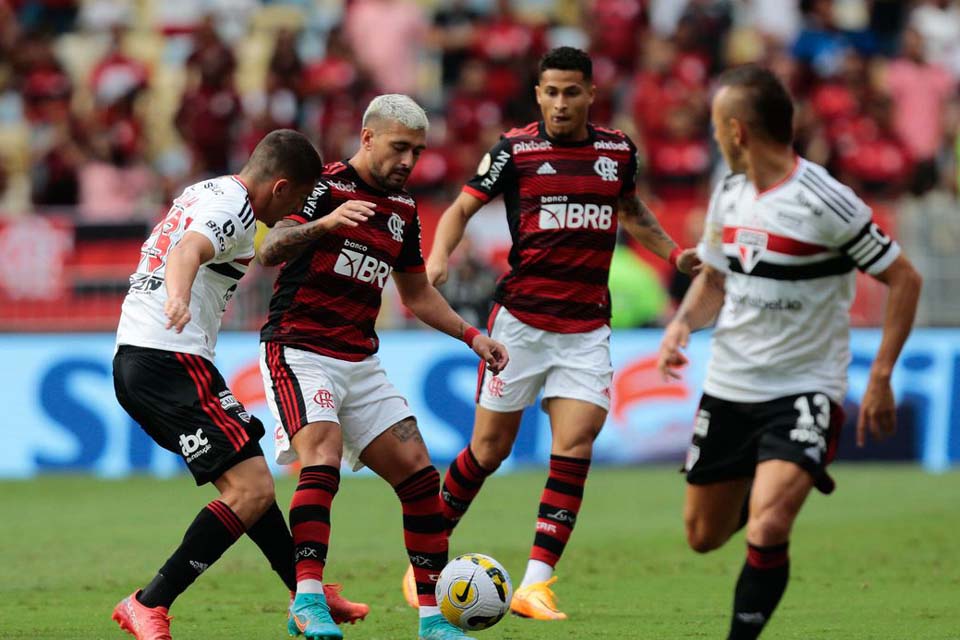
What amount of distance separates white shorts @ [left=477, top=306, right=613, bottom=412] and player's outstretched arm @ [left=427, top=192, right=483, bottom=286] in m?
0.56

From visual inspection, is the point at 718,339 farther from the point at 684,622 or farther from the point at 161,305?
the point at 161,305

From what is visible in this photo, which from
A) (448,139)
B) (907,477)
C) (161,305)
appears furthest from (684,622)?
(448,139)

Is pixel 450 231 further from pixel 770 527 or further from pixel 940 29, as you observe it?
pixel 940 29

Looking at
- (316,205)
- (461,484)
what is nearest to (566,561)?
(461,484)

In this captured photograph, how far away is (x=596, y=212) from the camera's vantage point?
9.22 m

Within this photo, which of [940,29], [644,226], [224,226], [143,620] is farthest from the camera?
[940,29]

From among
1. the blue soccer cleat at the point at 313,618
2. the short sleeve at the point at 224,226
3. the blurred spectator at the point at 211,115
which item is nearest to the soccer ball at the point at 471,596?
the blue soccer cleat at the point at 313,618

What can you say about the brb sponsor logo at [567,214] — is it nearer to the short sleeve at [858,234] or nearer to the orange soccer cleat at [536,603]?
the orange soccer cleat at [536,603]

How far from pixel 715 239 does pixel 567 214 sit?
7.22 ft

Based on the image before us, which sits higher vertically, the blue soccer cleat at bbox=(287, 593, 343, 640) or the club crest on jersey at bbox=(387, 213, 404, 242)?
the club crest on jersey at bbox=(387, 213, 404, 242)

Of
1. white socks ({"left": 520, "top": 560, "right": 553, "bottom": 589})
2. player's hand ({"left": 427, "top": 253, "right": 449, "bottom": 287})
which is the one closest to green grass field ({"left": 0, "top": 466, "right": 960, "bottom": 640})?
white socks ({"left": 520, "top": 560, "right": 553, "bottom": 589})

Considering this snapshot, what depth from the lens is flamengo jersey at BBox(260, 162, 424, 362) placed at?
802 cm

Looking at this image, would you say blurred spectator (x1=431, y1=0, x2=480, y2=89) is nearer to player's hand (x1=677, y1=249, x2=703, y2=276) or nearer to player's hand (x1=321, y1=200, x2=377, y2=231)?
player's hand (x1=677, y1=249, x2=703, y2=276)

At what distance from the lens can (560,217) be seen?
920 cm
